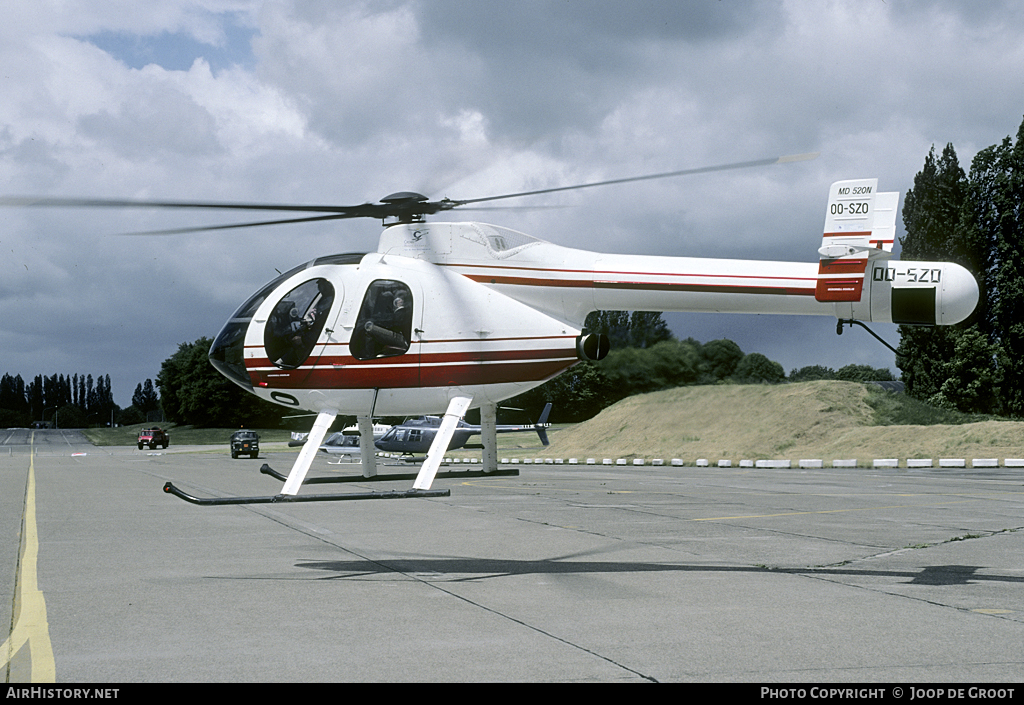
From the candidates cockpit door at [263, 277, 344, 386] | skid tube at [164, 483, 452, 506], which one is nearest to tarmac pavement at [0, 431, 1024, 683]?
skid tube at [164, 483, 452, 506]

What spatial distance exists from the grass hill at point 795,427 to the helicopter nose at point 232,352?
3084cm

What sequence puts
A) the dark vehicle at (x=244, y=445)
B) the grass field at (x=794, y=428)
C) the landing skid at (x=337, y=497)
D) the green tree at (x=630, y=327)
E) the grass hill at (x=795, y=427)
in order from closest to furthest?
the landing skid at (x=337, y=497) < the green tree at (x=630, y=327) < the grass field at (x=794, y=428) < the grass hill at (x=795, y=427) < the dark vehicle at (x=244, y=445)

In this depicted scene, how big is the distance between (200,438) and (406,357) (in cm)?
9043

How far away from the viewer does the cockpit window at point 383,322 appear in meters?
10.7

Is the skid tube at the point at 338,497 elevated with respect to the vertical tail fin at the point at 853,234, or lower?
lower

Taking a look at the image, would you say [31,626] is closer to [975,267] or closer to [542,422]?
[542,422]

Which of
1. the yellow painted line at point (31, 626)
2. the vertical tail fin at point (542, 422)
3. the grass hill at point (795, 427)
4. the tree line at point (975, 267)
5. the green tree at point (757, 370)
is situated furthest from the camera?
the grass hill at point (795, 427)

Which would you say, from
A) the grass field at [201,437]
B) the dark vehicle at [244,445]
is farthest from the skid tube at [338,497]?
the grass field at [201,437]

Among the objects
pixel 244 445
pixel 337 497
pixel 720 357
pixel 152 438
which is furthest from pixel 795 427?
pixel 152 438

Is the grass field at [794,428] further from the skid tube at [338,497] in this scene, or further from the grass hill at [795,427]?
the skid tube at [338,497]

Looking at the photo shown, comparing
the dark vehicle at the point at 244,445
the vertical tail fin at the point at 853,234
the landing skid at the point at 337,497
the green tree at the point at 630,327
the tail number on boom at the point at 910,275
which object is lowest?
the dark vehicle at the point at 244,445

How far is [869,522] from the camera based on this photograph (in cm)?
1602
